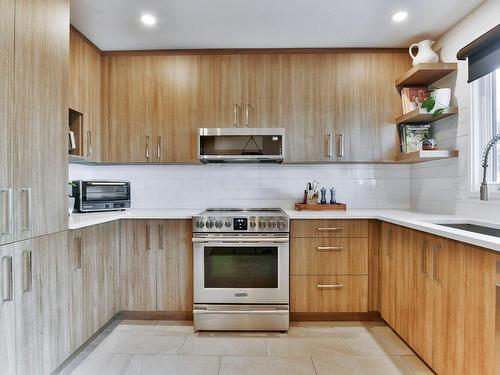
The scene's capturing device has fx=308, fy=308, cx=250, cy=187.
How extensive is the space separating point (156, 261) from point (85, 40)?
1956mm

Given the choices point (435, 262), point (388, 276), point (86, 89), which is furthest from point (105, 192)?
point (435, 262)

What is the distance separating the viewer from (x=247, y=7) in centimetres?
221

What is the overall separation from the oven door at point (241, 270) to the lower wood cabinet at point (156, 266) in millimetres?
148

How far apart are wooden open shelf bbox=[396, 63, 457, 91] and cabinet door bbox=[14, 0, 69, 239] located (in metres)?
2.54

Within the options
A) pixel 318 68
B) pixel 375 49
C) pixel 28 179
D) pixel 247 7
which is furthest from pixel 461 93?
pixel 28 179

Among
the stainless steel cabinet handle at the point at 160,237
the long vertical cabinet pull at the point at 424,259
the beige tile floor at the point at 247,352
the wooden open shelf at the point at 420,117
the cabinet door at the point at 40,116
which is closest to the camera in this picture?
the cabinet door at the point at 40,116

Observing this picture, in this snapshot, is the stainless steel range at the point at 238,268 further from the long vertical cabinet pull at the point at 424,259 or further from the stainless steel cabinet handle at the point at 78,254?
the long vertical cabinet pull at the point at 424,259

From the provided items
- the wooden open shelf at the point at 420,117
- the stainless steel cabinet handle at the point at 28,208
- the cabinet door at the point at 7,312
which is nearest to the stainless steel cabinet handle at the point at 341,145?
the wooden open shelf at the point at 420,117

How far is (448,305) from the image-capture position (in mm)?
1618

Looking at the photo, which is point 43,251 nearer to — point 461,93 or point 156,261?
point 156,261

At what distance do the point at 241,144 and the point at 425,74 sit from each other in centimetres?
163

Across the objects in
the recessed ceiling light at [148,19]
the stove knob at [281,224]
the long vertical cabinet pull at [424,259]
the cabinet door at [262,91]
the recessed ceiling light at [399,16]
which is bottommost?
the long vertical cabinet pull at [424,259]

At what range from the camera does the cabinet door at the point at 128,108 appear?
2850 millimetres

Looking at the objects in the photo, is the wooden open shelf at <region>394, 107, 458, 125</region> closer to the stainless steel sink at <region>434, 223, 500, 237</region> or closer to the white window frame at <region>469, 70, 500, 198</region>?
the white window frame at <region>469, 70, 500, 198</region>
